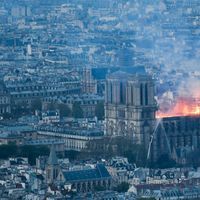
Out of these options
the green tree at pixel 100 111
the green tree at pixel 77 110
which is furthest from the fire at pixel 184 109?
the green tree at pixel 77 110

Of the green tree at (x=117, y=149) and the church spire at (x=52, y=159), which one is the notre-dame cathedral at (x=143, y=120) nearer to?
the green tree at (x=117, y=149)

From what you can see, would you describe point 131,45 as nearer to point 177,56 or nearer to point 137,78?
point 177,56

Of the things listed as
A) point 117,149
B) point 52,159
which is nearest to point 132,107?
point 117,149

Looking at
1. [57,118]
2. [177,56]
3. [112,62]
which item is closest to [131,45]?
[177,56]

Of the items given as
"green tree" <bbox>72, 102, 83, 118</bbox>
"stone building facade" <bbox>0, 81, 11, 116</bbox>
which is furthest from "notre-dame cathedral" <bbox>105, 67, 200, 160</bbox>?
"stone building facade" <bbox>0, 81, 11, 116</bbox>

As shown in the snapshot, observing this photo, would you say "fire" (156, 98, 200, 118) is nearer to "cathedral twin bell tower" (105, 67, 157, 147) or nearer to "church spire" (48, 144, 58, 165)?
"cathedral twin bell tower" (105, 67, 157, 147)

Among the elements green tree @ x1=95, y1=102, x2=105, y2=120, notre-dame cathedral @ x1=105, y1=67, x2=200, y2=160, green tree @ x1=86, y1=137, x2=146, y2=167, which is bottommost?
green tree @ x1=95, y1=102, x2=105, y2=120

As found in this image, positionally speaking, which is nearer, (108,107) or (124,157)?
(124,157)

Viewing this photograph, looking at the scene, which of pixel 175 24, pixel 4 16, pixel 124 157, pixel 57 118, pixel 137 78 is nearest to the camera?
pixel 124 157

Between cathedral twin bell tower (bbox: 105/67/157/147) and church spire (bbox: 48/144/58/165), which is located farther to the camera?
cathedral twin bell tower (bbox: 105/67/157/147)
